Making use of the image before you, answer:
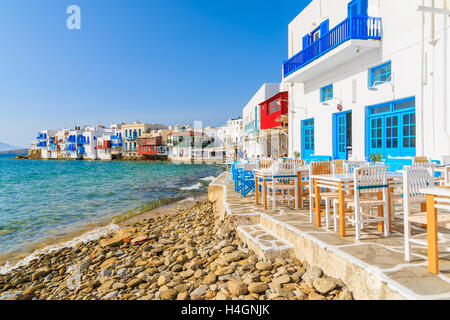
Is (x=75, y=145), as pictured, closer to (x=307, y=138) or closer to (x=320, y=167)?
(x=307, y=138)

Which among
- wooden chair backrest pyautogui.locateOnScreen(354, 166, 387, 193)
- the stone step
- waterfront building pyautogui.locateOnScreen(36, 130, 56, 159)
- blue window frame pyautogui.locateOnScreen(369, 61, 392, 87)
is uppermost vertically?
waterfront building pyautogui.locateOnScreen(36, 130, 56, 159)

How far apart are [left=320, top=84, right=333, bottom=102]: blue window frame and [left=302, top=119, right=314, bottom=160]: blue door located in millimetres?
1266

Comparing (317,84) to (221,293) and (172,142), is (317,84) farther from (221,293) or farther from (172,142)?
(172,142)

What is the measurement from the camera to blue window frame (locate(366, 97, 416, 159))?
6.50m

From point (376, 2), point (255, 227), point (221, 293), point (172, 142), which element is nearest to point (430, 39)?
point (376, 2)

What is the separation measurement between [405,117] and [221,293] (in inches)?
265

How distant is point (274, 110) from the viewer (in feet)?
59.9

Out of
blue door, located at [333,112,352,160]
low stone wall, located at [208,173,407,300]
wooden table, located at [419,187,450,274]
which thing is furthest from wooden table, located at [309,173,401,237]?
blue door, located at [333,112,352,160]

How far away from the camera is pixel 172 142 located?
63938 millimetres

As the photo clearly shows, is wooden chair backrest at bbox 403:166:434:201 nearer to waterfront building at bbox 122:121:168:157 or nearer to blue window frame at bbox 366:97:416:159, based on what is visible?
blue window frame at bbox 366:97:416:159

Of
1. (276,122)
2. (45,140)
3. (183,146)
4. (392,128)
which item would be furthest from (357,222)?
(45,140)

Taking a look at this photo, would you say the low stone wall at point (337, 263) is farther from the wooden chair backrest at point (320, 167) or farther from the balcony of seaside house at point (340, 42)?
the balcony of seaside house at point (340, 42)

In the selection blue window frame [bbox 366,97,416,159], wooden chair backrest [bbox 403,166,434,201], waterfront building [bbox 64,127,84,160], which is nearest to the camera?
wooden chair backrest [bbox 403,166,434,201]

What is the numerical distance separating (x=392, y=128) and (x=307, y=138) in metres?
4.80
